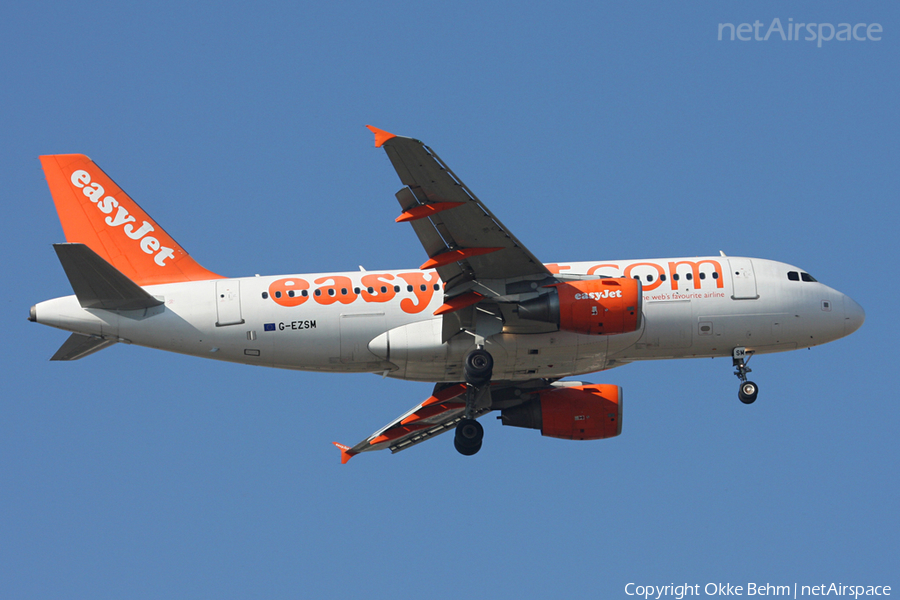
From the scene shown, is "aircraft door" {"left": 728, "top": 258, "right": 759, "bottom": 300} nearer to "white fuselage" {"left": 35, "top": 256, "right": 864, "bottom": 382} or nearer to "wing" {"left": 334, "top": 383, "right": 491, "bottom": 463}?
"white fuselage" {"left": 35, "top": 256, "right": 864, "bottom": 382}

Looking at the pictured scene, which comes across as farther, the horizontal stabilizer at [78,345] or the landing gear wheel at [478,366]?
the horizontal stabilizer at [78,345]

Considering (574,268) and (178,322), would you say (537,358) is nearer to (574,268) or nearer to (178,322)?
(574,268)

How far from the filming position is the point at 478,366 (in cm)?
3512

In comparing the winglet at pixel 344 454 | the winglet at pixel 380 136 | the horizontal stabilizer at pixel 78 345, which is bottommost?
the winglet at pixel 344 454

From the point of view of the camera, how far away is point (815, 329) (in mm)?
38125

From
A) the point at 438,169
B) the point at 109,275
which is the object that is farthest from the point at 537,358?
the point at 109,275

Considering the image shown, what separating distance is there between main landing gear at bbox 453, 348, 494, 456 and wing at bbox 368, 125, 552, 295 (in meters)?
2.33

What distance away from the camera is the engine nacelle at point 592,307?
34406 mm

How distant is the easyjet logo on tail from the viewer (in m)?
37.8

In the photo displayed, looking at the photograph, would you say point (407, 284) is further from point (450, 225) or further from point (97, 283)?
point (97, 283)

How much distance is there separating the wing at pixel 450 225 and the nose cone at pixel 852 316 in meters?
11.5

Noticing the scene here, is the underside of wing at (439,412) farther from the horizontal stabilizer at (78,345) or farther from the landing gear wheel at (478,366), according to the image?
the horizontal stabilizer at (78,345)

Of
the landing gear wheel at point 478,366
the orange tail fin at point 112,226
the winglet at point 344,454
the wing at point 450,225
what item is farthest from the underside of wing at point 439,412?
the orange tail fin at point 112,226

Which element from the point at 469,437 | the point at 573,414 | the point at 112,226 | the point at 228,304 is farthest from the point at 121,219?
the point at 573,414
